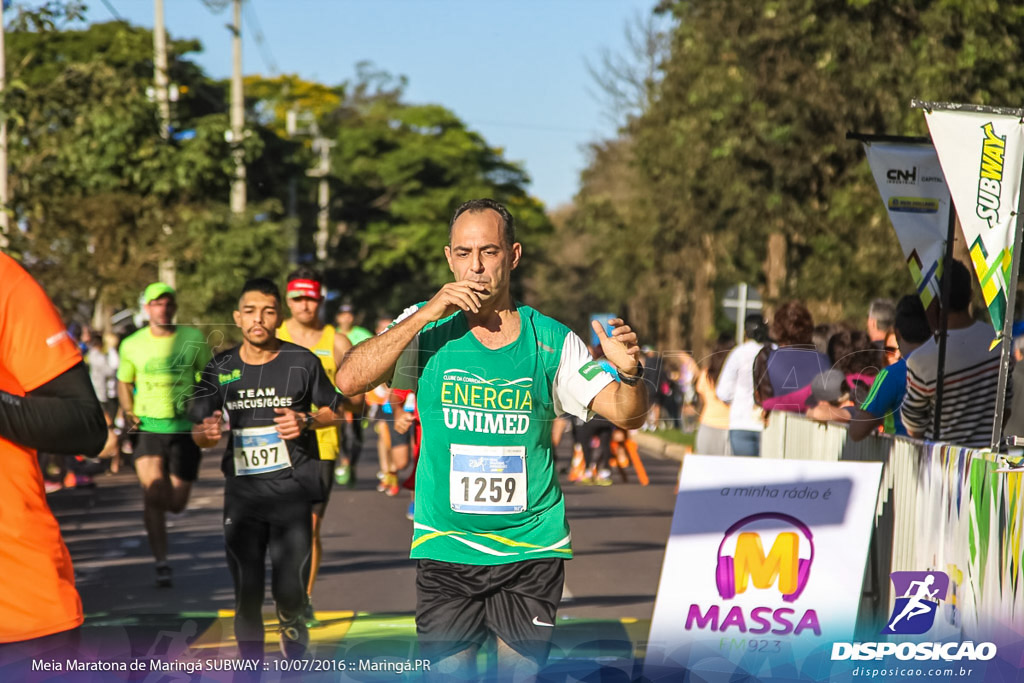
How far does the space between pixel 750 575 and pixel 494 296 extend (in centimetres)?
259

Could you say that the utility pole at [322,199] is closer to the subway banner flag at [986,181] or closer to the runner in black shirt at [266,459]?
the runner in black shirt at [266,459]

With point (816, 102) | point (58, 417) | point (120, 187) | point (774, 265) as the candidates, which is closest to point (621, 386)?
point (58, 417)

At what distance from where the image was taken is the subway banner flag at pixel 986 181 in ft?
19.1

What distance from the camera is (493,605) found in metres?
4.30

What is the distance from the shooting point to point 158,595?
9156 millimetres

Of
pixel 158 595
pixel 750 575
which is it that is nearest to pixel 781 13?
pixel 158 595

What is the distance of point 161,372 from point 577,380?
4.83 metres

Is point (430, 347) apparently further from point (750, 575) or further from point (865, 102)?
point (865, 102)

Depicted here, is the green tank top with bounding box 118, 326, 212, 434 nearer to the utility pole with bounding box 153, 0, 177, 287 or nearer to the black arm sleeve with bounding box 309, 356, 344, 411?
the black arm sleeve with bounding box 309, 356, 344, 411

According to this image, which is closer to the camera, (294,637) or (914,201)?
(294,637)

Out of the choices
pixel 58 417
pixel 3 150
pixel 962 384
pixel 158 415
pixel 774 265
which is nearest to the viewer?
pixel 58 417

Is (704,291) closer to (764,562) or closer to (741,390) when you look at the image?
(741,390)

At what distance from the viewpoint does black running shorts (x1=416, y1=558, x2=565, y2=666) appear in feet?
14.0

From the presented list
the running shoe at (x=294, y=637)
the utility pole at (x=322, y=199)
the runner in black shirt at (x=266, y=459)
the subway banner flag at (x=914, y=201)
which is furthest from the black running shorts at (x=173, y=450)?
the utility pole at (x=322, y=199)
